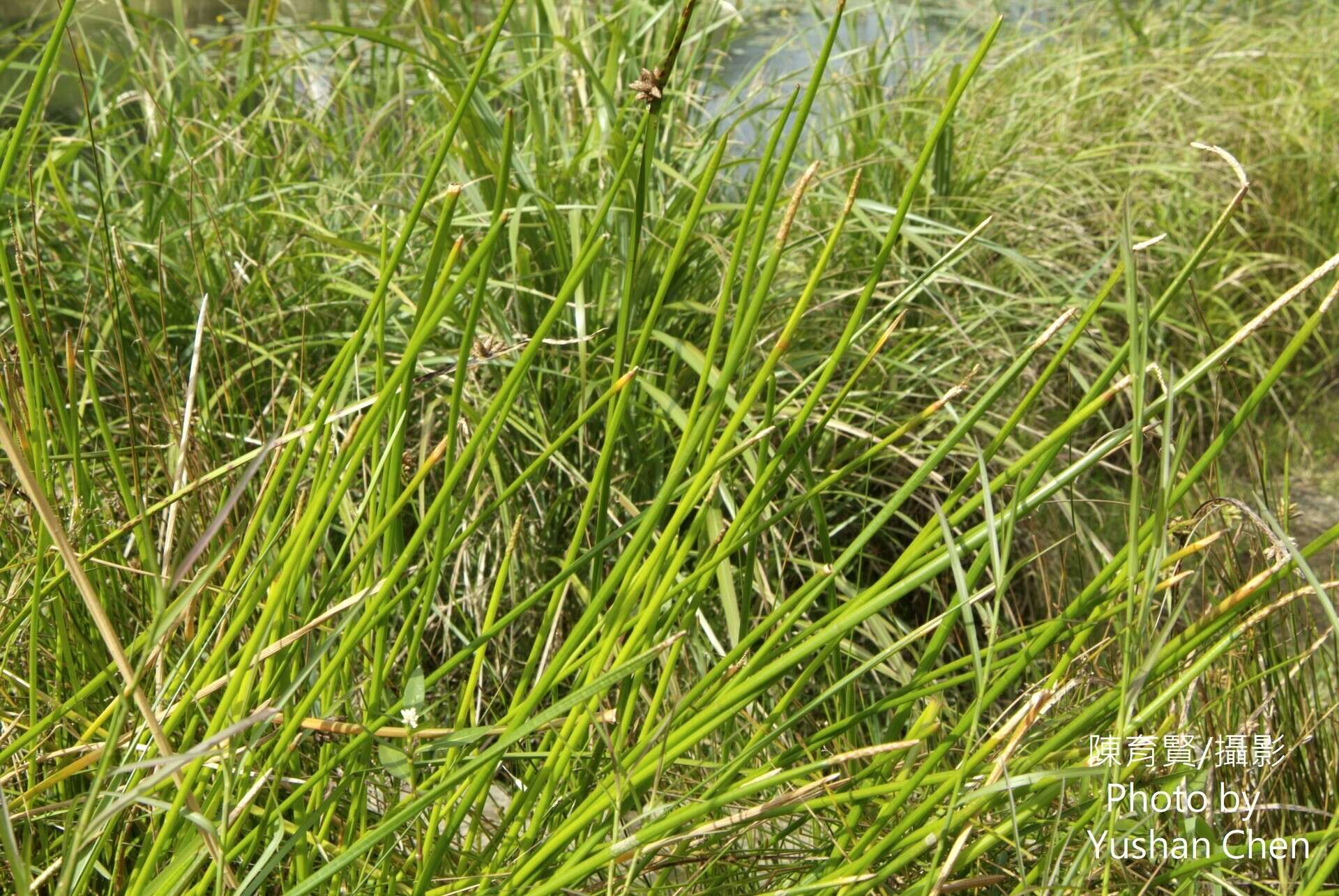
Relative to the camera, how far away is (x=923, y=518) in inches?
80.5

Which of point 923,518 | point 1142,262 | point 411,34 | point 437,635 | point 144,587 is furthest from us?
point 411,34

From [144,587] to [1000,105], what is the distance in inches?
104

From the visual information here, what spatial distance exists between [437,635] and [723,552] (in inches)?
40.2

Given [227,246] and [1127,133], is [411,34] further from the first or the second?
[1127,133]

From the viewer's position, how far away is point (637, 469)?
5.38 ft

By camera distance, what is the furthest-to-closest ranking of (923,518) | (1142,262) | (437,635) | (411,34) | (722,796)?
1. (411,34)
2. (1142,262)
3. (923,518)
4. (437,635)
5. (722,796)

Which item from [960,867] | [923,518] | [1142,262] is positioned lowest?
[923,518]

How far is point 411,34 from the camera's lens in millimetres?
3375

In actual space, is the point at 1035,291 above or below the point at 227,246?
below

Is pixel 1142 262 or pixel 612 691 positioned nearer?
pixel 612 691

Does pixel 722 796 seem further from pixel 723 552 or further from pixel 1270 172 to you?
pixel 1270 172

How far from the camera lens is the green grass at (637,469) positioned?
71cm

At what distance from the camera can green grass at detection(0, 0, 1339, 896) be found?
0.71 meters

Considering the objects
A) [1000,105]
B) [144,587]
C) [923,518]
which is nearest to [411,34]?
[1000,105]
